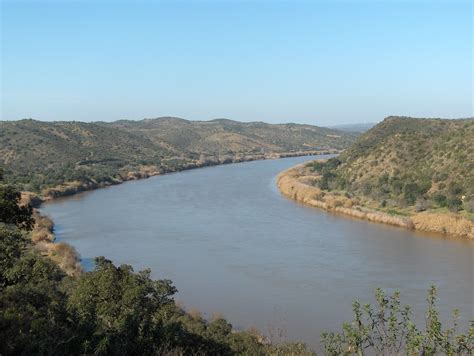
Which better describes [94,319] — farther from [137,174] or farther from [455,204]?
[137,174]

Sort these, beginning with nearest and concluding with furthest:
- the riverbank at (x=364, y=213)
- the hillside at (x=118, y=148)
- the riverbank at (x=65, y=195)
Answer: the riverbank at (x=65, y=195), the riverbank at (x=364, y=213), the hillside at (x=118, y=148)

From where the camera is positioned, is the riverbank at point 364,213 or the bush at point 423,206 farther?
the bush at point 423,206

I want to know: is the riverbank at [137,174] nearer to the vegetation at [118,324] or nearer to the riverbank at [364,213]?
the riverbank at [364,213]

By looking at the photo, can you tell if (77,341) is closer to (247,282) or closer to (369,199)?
(247,282)

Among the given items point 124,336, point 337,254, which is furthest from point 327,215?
point 124,336

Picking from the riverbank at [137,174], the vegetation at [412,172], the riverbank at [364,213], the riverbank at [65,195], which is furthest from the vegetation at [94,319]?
the riverbank at [137,174]

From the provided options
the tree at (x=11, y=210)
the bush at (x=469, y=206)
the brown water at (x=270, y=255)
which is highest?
the tree at (x=11, y=210)

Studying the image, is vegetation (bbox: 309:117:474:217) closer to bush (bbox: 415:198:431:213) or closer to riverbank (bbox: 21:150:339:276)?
bush (bbox: 415:198:431:213)
